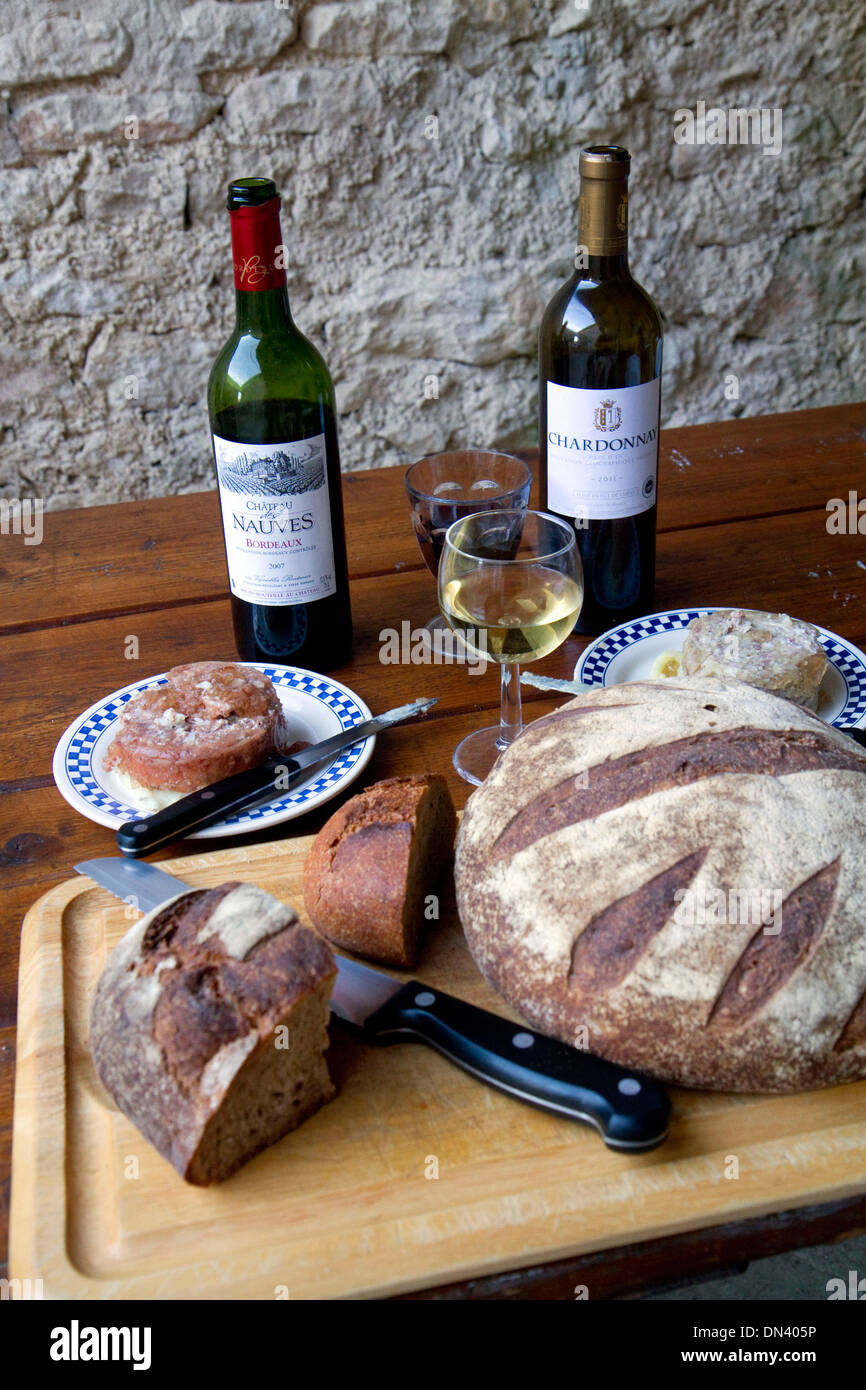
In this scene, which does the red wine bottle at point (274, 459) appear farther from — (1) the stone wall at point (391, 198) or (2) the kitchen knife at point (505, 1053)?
(1) the stone wall at point (391, 198)

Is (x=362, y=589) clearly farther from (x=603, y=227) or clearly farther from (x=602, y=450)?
(x=603, y=227)

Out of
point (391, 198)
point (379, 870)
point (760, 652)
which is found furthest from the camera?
point (391, 198)

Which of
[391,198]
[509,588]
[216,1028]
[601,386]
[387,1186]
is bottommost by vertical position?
[387,1186]

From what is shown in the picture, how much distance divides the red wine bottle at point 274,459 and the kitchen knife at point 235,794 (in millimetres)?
186

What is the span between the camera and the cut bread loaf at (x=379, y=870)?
3.32 feet

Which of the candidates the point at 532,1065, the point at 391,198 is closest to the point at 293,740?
the point at 532,1065

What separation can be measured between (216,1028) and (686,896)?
1.14 feet

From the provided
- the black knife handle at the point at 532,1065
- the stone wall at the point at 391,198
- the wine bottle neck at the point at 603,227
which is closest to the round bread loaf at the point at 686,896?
the black knife handle at the point at 532,1065

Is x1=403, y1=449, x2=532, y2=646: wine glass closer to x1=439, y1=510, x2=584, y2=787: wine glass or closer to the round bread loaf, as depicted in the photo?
x1=439, y1=510, x2=584, y2=787: wine glass

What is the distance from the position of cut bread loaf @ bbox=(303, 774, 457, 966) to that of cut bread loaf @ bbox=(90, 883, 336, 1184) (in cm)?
12

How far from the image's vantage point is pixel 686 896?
881 mm

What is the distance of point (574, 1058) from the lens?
2.87 ft

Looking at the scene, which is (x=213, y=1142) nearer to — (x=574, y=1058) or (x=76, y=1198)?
(x=76, y=1198)
